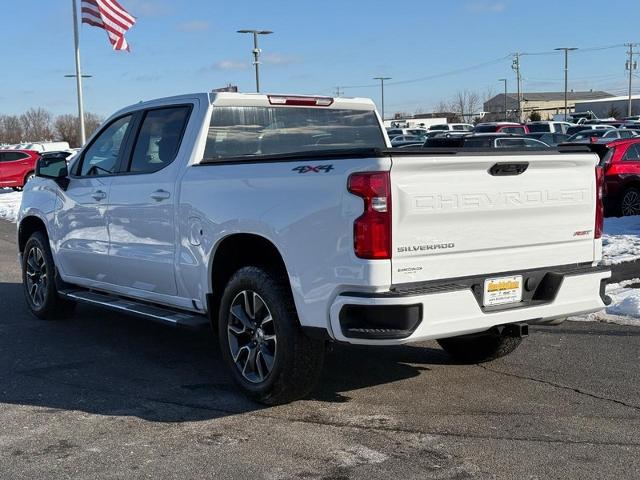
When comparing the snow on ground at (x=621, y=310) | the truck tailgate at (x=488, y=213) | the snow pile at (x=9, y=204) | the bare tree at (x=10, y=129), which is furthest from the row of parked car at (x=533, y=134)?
the bare tree at (x=10, y=129)

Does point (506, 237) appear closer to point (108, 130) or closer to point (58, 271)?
point (108, 130)

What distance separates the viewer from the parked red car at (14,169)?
3092 cm

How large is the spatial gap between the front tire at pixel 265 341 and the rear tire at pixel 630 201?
40.8 feet

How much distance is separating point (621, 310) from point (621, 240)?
458cm

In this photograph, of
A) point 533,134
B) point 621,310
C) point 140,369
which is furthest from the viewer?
point 533,134

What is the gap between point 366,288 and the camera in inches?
174

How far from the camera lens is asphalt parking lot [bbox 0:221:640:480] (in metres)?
4.21

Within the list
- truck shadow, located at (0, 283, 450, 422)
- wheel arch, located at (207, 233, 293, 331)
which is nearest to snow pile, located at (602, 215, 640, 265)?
truck shadow, located at (0, 283, 450, 422)

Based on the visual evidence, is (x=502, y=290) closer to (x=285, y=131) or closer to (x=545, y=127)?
(x=285, y=131)

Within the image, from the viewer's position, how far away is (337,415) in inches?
197

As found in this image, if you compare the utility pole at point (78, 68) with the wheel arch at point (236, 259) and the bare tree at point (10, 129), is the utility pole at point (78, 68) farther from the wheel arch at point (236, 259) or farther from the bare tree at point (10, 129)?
the bare tree at point (10, 129)

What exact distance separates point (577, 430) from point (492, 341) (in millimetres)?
1491

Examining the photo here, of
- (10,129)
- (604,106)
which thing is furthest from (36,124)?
(604,106)

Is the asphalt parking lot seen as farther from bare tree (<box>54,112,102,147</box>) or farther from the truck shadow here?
bare tree (<box>54,112,102,147</box>)
